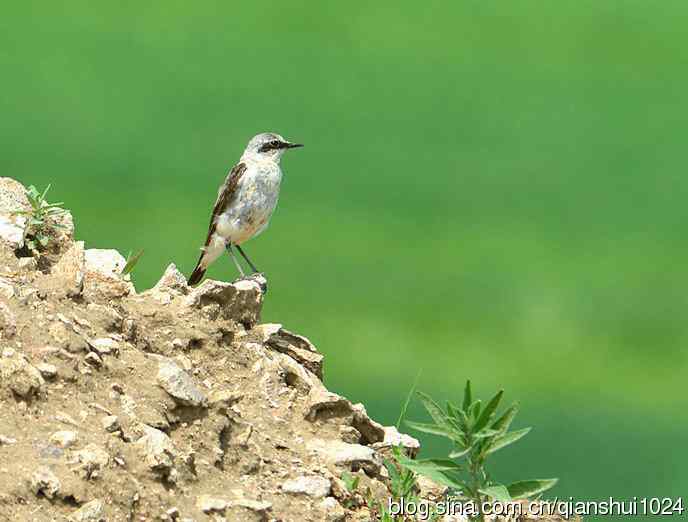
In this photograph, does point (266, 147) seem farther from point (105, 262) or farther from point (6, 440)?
point (6, 440)

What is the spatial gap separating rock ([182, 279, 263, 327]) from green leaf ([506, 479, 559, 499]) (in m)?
1.24

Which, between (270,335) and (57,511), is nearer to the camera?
(57,511)

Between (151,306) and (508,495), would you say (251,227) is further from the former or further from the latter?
(508,495)

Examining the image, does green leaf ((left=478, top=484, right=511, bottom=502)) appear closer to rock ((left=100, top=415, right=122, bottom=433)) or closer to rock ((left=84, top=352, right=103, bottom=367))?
rock ((left=100, top=415, right=122, bottom=433))

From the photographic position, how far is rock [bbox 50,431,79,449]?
3.97 metres

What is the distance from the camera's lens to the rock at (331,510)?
4340 mm

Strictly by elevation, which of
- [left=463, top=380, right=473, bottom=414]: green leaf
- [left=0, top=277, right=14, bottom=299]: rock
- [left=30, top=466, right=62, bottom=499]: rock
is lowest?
[left=30, top=466, right=62, bottom=499]: rock

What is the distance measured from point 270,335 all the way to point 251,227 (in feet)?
11.8

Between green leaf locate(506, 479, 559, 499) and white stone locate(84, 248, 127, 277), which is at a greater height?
white stone locate(84, 248, 127, 277)

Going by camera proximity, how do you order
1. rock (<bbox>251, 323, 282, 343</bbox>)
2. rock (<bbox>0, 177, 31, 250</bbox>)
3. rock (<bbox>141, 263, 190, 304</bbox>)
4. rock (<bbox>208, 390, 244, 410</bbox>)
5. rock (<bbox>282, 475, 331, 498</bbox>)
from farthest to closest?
rock (<bbox>251, 323, 282, 343</bbox>), rock (<bbox>141, 263, 190, 304</bbox>), rock (<bbox>0, 177, 31, 250</bbox>), rock (<bbox>208, 390, 244, 410</bbox>), rock (<bbox>282, 475, 331, 498</bbox>)

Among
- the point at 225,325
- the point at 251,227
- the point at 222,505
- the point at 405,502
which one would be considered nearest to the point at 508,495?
the point at 405,502

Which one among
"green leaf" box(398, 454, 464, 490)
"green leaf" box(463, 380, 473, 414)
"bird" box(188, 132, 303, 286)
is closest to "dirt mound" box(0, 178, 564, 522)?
"green leaf" box(398, 454, 464, 490)

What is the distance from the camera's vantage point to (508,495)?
13.9 feet

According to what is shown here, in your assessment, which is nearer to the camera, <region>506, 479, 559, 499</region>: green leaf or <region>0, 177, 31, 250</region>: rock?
<region>506, 479, 559, 499</region>: green leaf
